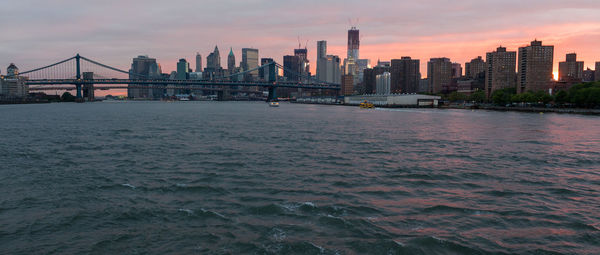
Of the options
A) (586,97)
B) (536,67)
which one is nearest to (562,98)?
(586,97)

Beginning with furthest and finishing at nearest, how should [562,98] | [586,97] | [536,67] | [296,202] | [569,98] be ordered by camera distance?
[536,67] < [562,98] < [569,98] < [586,97] < [296,202]

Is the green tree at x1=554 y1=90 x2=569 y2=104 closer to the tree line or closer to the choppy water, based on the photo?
the tree line

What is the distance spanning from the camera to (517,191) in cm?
1484

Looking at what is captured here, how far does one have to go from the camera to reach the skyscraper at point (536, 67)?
18125 centimetres

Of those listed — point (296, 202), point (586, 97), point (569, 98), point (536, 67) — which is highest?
point (536, 67)

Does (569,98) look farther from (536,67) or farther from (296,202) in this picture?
(296,202)

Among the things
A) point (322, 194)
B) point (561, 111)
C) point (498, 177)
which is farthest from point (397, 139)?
point (561, 111)

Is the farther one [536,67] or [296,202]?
[536,67]

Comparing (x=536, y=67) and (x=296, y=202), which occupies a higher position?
(x=536, y=67)

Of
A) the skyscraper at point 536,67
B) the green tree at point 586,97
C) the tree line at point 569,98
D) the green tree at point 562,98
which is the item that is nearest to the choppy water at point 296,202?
the green tree at point 586,97

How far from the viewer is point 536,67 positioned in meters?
182

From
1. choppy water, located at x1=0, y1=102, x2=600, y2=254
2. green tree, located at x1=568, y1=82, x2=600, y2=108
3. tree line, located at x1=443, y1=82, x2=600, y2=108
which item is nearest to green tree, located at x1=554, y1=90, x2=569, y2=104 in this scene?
tree line, located at x1=443, y1=82, x2=600, y2=108

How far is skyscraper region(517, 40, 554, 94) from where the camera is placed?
181250mm

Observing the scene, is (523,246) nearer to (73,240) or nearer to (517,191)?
(517,191)
